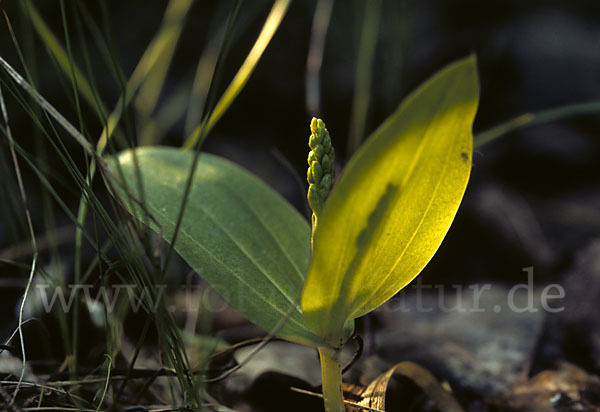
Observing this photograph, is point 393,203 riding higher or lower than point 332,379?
higher

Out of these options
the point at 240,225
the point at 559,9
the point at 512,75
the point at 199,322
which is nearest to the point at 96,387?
the point at 240,225

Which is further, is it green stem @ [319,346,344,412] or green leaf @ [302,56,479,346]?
green stem @ [319,346,344,412]

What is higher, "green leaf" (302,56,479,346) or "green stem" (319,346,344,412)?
"green leaf" (302,56,479,346)

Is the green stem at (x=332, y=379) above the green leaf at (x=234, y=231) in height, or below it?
below

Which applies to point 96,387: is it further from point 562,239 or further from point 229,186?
point 562,239
